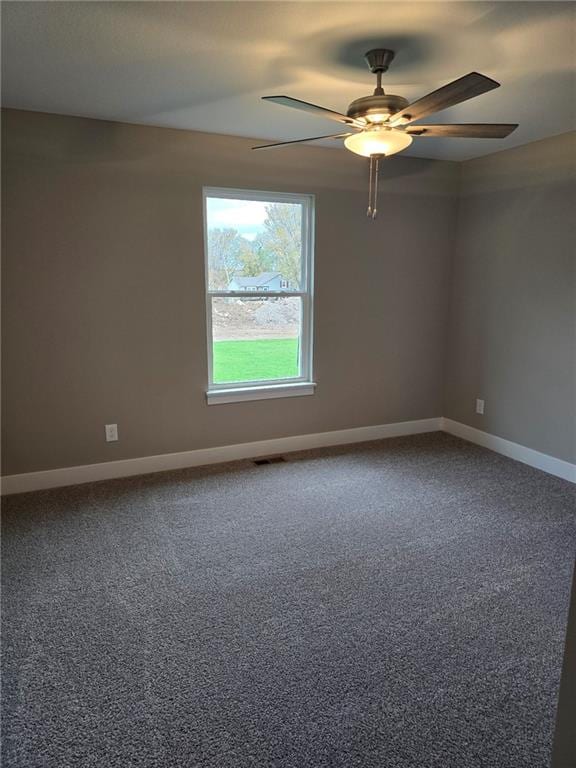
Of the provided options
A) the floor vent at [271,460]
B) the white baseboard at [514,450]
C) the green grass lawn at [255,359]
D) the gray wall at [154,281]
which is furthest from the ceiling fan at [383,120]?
the white baseboard at [514,450]

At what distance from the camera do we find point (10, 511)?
9.83 ft

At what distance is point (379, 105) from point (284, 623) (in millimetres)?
2207

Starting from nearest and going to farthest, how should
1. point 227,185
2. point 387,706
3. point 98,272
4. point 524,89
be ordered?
point 387,706 < point 524,89 < point 98,272 < point 227,185

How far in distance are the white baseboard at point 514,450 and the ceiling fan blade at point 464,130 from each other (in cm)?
246

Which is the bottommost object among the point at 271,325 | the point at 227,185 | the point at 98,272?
the point at 271,325

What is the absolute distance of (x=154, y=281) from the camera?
340cm

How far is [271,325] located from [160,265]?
974 millimetres

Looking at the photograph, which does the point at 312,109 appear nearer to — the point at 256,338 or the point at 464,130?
the point at 464,130

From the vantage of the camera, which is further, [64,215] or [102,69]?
[64,215]

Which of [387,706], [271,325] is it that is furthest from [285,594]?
[271,325]

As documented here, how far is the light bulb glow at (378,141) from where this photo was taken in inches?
80.7

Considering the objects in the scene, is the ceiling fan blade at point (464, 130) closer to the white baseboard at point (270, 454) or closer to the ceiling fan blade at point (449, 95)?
the ceiling fan blade at point (449, 95)

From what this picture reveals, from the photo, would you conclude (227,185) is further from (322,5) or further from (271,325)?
(322,5)

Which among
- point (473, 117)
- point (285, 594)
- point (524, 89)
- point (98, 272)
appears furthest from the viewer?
point (98, 272)
